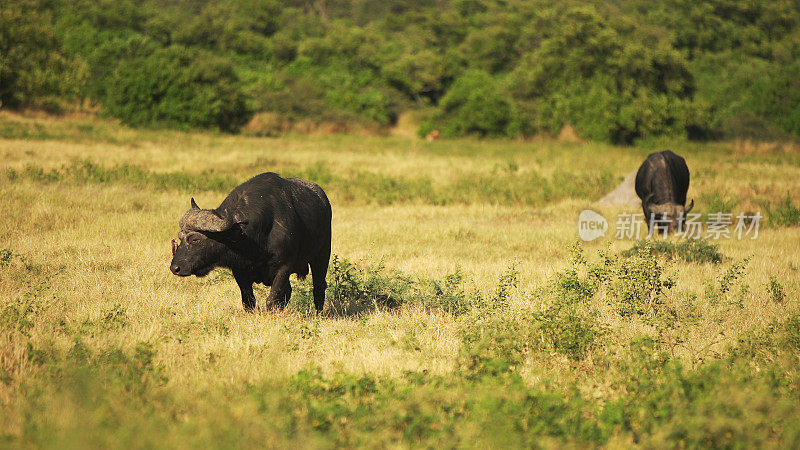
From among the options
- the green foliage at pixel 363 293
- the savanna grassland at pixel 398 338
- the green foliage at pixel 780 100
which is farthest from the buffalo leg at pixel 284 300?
the green foliage at pixel 780 100

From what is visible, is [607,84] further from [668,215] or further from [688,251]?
[688,251]

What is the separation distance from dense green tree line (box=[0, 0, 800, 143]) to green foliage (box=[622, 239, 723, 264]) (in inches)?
1076

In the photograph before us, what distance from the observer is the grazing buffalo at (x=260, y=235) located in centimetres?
655

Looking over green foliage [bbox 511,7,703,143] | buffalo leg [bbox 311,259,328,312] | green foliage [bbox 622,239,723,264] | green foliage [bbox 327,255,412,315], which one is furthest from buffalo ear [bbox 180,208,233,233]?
green foliage [bbox 511,7,703,143]

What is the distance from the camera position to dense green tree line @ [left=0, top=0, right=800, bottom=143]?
3509 cm

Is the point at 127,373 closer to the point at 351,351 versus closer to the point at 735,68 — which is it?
the point at 351,351

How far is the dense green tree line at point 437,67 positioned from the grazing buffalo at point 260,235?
95.0ft

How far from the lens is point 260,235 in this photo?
695 cm

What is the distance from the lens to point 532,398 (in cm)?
519

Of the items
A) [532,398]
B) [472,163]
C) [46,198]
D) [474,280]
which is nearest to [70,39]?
[472,163]

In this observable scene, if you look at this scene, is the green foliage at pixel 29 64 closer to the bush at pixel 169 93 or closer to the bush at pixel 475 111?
the bush at pixel 169 93

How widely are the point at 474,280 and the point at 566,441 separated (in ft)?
17.6

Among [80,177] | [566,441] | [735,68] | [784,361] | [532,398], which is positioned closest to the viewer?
[566,441]

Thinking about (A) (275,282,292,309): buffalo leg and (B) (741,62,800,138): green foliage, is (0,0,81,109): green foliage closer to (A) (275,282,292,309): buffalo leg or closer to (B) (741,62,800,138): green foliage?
(A) (275,282,292,309): buffalo leg
